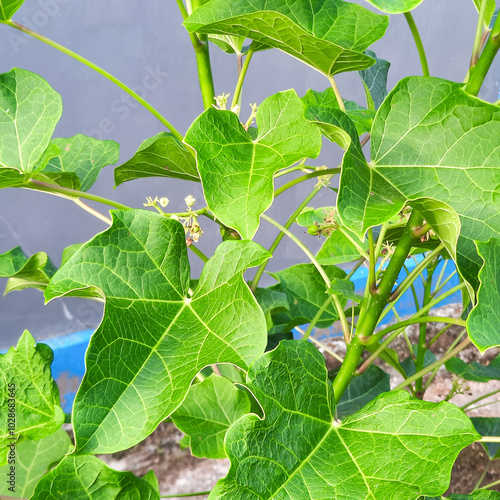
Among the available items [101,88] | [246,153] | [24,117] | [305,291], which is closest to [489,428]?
[305,291]

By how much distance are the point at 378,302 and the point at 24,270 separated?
436 mm

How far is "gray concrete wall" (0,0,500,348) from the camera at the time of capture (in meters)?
1.65

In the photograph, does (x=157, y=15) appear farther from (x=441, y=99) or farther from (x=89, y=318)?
(x=441, y=99)

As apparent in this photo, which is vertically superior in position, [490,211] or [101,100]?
[490,211]

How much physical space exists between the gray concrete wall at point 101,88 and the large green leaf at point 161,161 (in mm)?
1246

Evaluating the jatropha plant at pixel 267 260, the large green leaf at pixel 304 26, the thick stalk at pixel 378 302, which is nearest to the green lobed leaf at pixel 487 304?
the jatropha plant at pixel 267 260

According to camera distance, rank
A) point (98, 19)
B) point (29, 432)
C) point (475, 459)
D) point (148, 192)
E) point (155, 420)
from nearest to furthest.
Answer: point (155, 420)
point (29, 432)
point (475, 459)
point (98, 19)
point (148, 192)

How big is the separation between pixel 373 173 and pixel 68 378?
158 cm

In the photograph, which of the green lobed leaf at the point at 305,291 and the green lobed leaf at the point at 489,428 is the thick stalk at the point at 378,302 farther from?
the green lobed leaf at the point at 489,428

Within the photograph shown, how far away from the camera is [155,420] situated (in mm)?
393

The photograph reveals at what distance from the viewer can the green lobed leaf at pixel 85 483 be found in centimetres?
45

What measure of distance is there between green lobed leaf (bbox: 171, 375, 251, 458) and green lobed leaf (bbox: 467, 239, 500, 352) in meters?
0.33

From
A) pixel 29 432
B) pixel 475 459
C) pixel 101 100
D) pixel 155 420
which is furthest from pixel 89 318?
pixel 155 420

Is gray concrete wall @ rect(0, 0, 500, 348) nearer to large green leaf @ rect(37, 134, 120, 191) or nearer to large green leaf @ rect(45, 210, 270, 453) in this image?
large green leaf @ rect(37, 134, 120, 191)
